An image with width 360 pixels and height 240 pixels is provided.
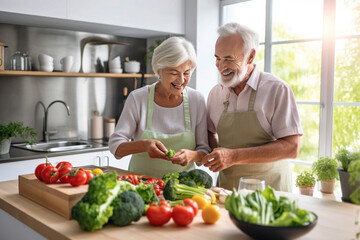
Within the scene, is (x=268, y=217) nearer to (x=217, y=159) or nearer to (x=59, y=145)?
(x=217, y=159)

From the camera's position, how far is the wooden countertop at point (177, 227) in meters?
1.37

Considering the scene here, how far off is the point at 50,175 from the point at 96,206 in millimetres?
479

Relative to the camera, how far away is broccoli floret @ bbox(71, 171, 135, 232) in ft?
4.48

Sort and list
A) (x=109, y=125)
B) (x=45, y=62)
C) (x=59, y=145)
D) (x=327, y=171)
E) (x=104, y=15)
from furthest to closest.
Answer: (x=109, y=125) < (x=59, y=145) < (x=45, y=62) < (x=104, y=15) < (x=327, y=171)

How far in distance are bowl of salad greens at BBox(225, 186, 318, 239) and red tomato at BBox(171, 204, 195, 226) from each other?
189 mm

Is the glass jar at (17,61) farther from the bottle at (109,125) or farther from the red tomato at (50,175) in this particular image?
the red tomato at (50,175)

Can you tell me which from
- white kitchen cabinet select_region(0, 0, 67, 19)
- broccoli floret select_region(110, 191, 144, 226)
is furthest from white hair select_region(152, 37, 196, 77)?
white kitchen cabinet select_region(0, 0, 67, 19)

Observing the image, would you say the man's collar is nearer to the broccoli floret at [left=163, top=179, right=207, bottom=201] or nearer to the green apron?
the green apron

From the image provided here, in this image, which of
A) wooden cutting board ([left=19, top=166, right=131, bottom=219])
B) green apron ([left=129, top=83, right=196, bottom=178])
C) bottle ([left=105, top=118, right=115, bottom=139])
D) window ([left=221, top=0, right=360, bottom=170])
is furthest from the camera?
bottle ([left=105, top=118, right=115, bottom=139])

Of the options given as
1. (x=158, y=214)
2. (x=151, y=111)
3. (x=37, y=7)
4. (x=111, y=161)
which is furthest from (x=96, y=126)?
(x=158, y=214)

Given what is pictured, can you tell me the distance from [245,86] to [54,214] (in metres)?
1.25

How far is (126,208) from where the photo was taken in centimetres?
143

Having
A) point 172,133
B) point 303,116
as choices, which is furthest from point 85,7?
point 303,116

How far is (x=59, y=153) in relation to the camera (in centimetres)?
332
